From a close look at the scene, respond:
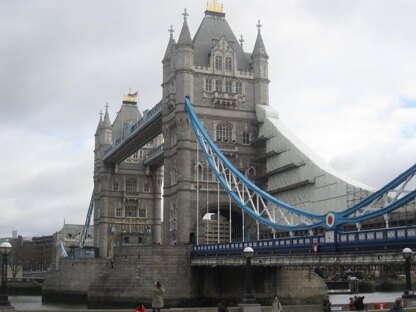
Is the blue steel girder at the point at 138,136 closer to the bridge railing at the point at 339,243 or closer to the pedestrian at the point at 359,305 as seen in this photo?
the bridge railing at the point at 339,243

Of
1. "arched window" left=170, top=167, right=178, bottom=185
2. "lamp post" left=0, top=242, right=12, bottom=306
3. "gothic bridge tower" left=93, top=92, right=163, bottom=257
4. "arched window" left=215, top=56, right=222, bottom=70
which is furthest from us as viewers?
"gothic bridge tower" left=93, top=92, right=163, bottom=257

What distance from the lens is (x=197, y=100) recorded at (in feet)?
212

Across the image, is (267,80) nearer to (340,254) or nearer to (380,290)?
(340,254)

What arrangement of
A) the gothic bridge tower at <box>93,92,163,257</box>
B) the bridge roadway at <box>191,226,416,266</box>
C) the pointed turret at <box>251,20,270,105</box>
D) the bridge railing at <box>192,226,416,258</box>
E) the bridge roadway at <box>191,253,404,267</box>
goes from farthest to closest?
1. the gothic bridge tower at <box>93,92,163,257</box>
2. the pointed turret at <box>251,20,270,105</box>
3. the bridge roadway at <box>191,253,404,267</box>
4. the bridge roadway at <box>191,226,416,266</box>
5. the bridge railing at <box>192,226,416,258</box>

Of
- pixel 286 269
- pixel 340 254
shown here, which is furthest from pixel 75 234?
pixel 340 254

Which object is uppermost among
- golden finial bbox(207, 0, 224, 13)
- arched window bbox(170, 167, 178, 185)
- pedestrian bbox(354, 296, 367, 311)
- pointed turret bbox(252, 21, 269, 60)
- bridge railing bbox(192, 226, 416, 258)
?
golden finial bbox(207, 0, 224, 13)

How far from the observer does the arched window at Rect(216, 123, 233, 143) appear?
65.2 metres

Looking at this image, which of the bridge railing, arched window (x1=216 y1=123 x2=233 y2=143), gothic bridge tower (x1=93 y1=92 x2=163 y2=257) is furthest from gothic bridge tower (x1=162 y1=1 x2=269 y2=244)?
gothic bridge tower (x1=93 y1=92 x2=163 y2=257)

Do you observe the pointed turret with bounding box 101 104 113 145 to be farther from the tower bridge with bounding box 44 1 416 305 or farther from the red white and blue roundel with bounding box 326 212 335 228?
the red white and blue roundel with bounding box 326 212 335 228

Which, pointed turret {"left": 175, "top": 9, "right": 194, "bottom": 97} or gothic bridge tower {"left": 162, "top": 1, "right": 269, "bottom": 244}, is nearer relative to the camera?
gothic bridge tower {"left": 162, "top": 1, "right": 269, "bottom": 244}

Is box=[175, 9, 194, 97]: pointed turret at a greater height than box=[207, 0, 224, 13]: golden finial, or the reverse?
Result: box=[207, 0, 224, 13]: golden finial

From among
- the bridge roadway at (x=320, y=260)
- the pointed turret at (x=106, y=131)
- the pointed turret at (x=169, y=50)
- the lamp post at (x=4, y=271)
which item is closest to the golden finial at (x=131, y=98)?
the pointed turret at (x=106, y=131)

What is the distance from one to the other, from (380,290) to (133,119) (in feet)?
154

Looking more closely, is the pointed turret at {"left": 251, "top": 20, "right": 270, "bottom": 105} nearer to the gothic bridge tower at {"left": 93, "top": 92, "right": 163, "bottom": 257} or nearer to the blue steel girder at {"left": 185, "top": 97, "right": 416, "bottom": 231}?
the blue steel girder at {"left": 185, "top": 97, "right": 416, "bottom": 231}
